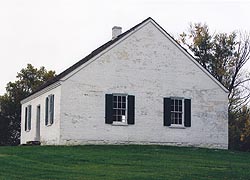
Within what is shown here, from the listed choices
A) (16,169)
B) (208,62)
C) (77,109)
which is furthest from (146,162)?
(208,62)

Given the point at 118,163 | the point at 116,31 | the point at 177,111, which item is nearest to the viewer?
the point at 118,163

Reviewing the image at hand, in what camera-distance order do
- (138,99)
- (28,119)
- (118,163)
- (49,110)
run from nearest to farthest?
(118,163) → (138,99) → (49,110) → (28,119)

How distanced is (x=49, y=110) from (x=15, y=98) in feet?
66.1

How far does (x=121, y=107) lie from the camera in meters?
32.8

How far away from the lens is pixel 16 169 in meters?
20.4

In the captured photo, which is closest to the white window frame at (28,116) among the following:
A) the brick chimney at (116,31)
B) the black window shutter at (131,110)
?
the brick chimney at (116,31)

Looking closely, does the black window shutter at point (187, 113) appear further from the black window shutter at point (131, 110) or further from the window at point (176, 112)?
the black window shutter at point (131, 110)

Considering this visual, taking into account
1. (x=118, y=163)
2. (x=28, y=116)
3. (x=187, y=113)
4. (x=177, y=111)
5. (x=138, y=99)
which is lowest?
(x=118, y=163)

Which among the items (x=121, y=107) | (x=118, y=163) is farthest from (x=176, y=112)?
(x=118, y=163)

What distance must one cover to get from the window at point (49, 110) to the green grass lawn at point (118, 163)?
4.00 metres

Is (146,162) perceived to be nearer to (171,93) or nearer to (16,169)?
(16,169)

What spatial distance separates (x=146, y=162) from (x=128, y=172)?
11.1 feet

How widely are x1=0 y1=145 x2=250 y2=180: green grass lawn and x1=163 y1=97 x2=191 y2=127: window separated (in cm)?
346

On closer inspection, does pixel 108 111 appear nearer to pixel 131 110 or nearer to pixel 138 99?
pixel 131 110
